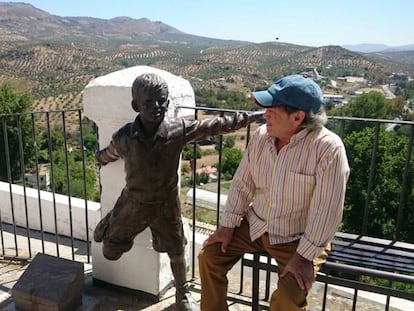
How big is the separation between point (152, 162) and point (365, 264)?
126cm

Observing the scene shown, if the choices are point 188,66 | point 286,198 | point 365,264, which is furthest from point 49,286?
point 188,66

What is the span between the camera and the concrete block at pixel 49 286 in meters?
2.62

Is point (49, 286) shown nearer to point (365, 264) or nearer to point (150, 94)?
point (150, 94)

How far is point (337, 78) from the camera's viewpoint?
4456 inches

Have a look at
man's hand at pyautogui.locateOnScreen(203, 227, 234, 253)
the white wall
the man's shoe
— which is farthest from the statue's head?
the white wall

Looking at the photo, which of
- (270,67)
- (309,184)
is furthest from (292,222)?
(270,67)

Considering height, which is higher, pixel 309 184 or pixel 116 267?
pixel 309 184

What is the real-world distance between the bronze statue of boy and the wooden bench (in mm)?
545

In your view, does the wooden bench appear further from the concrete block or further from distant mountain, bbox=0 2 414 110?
distant mountain, bbox=0 2 414 110

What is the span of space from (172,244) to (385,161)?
53.3 feet

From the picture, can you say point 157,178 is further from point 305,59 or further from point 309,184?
point 305,59

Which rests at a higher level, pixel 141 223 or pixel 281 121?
pixel 281 121

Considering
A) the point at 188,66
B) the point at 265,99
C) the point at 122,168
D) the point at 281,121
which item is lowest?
the point at 188,66

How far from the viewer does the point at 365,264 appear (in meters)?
2.17
